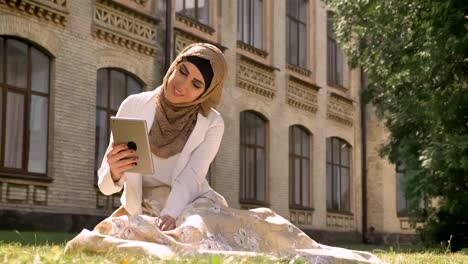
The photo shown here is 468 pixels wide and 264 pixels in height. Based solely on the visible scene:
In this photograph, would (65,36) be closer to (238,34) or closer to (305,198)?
(238,34)

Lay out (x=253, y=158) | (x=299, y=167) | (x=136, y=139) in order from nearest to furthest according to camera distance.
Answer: (x=136, y=139) < (x=253, y=158) < (x=299, y=167)

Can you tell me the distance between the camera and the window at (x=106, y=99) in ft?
54.7

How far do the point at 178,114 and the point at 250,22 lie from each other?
17086 mm

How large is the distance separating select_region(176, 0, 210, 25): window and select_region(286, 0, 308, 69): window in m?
4.46

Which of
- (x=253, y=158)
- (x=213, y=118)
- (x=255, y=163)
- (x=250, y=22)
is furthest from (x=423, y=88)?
(x=213, y=118)

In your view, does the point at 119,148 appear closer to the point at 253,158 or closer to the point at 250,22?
the point at 253,158

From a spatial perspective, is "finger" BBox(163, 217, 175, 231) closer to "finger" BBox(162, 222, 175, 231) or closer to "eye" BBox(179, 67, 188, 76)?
"finger" BBox(162, 222, 175, 231)

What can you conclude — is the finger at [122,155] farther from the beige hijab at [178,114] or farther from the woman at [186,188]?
the beige hijab at [178,114]

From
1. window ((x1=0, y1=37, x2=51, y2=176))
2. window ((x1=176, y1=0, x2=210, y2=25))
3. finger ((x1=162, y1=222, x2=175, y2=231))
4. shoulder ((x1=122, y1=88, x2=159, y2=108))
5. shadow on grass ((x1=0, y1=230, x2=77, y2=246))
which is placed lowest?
shadow on grass ((x1=0, y1=230, x2=77, y2=246))

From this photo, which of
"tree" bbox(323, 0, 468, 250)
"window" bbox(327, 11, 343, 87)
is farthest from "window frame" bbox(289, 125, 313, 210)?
"tree" bbox(323, 0, 468, 250)

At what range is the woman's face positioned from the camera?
5840 millimetres

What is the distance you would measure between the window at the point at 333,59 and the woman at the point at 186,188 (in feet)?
69.5

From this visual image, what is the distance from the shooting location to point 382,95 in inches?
794

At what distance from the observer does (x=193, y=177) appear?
19.4 feet
